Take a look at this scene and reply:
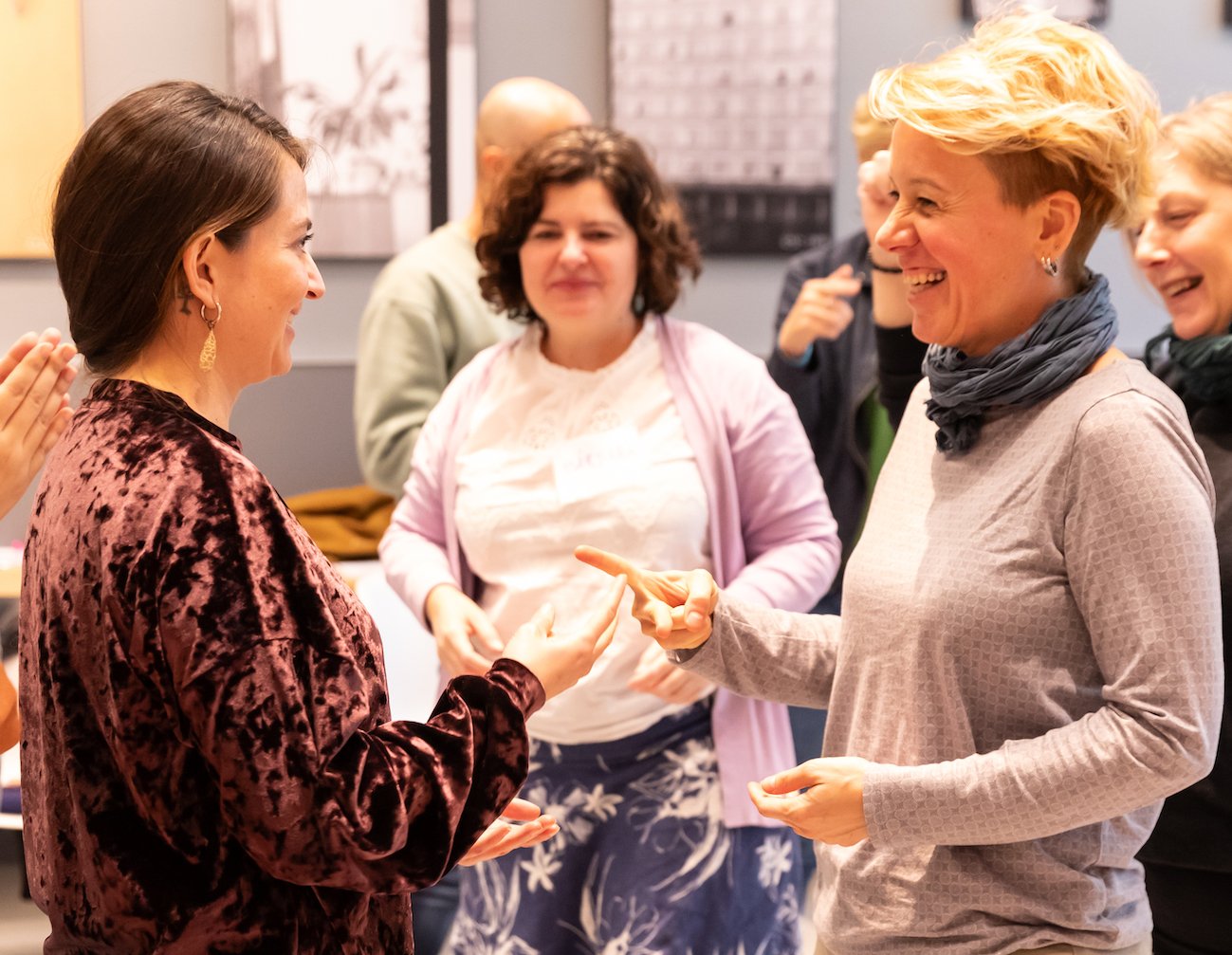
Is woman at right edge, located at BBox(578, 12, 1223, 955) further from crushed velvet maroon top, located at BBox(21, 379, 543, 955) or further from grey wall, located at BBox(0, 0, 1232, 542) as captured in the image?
grey wall, located at BBox(0, 0, 1232, 542)

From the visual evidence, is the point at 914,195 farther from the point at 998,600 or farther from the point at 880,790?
the point at 880,790

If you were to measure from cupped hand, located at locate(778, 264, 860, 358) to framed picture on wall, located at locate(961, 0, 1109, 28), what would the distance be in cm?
139

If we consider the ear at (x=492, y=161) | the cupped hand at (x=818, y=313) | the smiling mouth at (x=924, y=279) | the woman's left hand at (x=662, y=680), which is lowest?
the woman's left hand at (x=662, y=680)

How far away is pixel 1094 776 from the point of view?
1255 millimetres

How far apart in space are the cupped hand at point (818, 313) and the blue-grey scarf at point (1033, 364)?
1.38m

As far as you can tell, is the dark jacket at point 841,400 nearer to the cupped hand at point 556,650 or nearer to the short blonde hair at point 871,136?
the short blonde hair at point 871,136

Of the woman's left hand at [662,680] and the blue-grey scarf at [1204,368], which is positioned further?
the woman's left hand at [662,680]

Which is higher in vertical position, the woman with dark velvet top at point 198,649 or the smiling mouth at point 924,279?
the smiling mouth at point 924,279

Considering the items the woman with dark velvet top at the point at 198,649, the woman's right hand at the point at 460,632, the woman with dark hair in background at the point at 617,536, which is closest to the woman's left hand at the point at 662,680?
the woman with dark hair in background at the point at 617,536

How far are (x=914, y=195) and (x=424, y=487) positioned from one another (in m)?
1.14

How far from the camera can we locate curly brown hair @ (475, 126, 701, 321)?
7.58ft

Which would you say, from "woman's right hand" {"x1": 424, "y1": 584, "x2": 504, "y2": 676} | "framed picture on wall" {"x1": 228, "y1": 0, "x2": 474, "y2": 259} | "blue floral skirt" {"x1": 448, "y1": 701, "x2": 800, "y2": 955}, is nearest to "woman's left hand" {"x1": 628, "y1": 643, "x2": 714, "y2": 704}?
"blue floral skirt" {"x1": 448, "y1": 701, "x2": 800, "y2": 955}

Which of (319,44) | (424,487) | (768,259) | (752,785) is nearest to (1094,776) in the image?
(752,785)

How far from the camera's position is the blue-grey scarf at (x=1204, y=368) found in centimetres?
171
